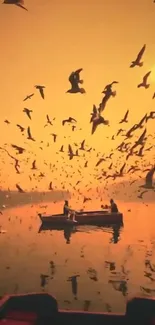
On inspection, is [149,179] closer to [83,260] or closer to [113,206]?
[113,206]

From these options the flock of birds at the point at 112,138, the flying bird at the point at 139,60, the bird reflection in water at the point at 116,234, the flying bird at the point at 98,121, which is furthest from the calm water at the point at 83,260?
the flying bird at the point at 139,60

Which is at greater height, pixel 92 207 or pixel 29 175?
pixel 29 175

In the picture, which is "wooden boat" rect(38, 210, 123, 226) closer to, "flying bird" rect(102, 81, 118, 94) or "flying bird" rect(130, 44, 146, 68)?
"flying bird" rect(102, 81, 118, 94)

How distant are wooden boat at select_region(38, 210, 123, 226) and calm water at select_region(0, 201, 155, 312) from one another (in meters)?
0.03

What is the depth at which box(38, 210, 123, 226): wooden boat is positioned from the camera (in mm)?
1718

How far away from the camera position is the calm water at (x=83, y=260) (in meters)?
1.67

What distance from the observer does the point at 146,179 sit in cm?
173

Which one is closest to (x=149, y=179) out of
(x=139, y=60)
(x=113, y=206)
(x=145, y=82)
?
(x=113, y=206)

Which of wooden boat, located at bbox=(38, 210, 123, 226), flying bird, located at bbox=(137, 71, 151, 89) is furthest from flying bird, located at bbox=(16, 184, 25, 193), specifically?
flying bird, located at bbox=(137, 71, 151, 89)

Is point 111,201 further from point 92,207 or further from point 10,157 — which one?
point 10,157

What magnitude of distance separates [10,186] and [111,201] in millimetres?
498

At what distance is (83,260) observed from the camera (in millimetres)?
1711

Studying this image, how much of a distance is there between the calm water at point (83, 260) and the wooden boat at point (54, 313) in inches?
3.2

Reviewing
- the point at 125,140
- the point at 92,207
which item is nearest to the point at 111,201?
the point at 92,207
